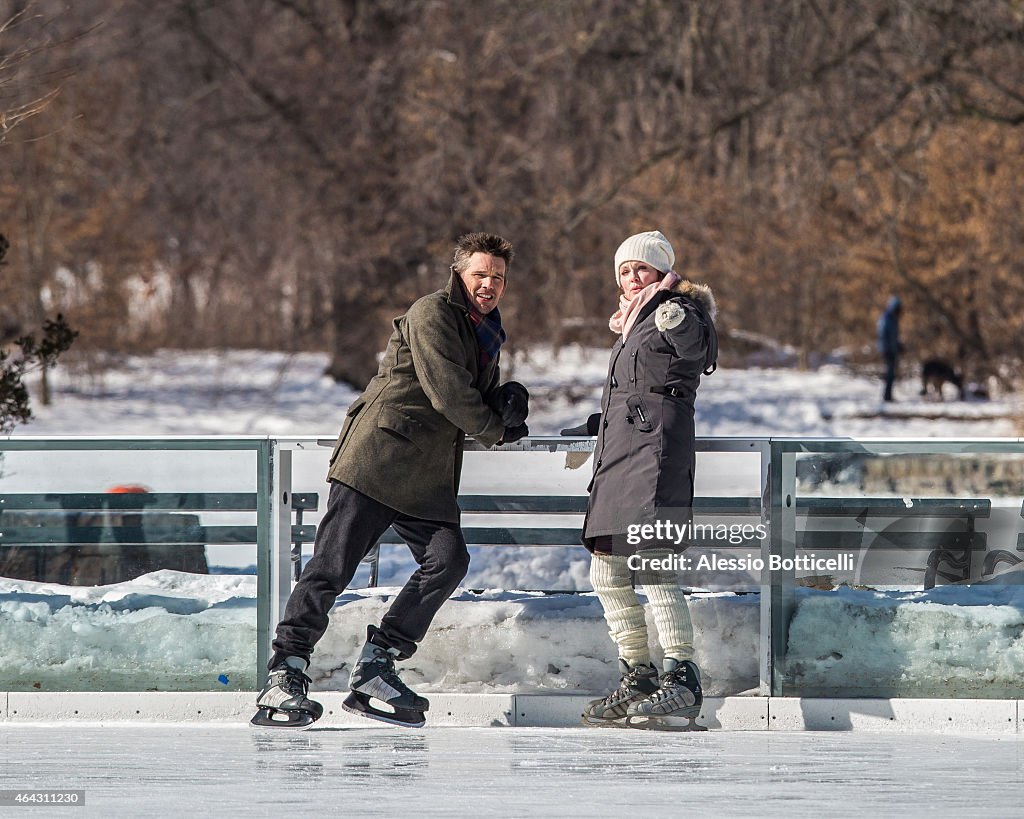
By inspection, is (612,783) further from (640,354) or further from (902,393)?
(902,393)

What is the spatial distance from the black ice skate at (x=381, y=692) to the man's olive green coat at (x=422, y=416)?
0.48 meters

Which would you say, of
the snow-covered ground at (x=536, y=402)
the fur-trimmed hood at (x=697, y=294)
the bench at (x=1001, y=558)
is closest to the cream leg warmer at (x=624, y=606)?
the fur-trimmed hood at (x=697, y=294)

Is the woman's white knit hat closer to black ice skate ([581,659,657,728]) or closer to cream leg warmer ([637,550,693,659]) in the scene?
cream leg warmer ([637,550,693,659])

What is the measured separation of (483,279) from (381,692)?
54.3 inches

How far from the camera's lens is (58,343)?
738 cm

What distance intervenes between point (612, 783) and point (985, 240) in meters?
19.1

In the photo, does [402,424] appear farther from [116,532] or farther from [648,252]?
[116,532]

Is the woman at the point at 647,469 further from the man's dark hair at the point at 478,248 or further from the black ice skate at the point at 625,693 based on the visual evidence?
the man's dark hair at the point at 478,248

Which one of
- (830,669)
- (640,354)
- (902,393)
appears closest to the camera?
(640,354)

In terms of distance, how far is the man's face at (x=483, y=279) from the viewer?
17.5ft

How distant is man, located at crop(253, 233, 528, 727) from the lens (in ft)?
17.2

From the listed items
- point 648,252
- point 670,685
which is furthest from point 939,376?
point 670,685

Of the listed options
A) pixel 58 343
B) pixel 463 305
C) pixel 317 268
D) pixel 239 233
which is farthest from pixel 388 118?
pixel 463 305

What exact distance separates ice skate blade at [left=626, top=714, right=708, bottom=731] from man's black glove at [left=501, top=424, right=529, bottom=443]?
99 cm
